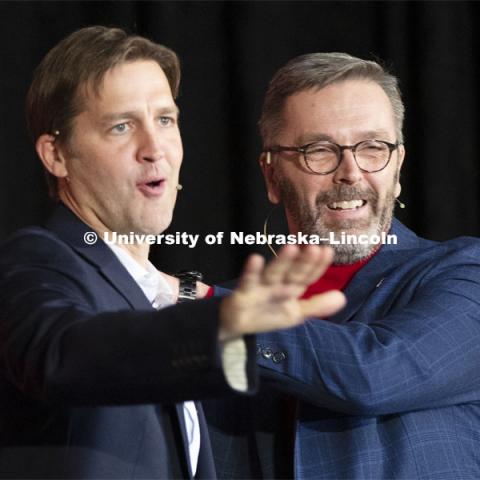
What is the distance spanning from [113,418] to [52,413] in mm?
68

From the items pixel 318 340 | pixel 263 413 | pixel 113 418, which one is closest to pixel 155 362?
pixel 113 418

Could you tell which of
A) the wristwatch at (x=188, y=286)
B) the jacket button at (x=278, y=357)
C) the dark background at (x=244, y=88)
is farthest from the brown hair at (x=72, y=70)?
the dark background at (x=244, y=88)

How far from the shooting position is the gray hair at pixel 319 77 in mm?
2035

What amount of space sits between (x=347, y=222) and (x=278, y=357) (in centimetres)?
44

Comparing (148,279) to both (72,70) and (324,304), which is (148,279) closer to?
(72,70)

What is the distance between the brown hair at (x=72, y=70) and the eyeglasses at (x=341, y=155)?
0.57 meters

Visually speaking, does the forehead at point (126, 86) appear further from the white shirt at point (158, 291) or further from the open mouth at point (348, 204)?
the open mouth at point (348, 204)

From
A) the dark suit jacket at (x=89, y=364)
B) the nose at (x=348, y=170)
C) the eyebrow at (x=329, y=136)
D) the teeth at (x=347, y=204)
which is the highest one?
the eyebrow at (x=329, y=136)

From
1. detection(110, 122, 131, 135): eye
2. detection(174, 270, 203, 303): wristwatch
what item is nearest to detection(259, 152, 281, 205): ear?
detection(174, 270, 203, 303): wristwatch

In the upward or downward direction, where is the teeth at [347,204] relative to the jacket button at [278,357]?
upward

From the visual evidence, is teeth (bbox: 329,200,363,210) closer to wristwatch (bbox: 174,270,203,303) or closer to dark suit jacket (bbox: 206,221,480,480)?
dark suit jacket (bbox: 206,221,480,480)

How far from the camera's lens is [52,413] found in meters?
1.26

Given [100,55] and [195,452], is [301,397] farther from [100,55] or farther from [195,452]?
[100,55]

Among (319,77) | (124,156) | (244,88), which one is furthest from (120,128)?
(244,88)
